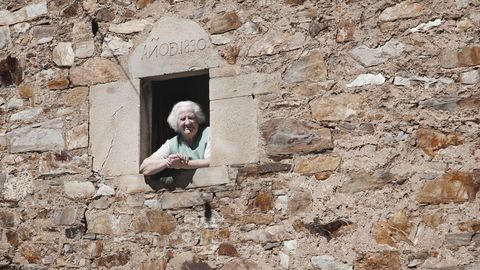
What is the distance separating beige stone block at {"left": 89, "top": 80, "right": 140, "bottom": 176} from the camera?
516cm

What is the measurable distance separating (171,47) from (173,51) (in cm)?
3

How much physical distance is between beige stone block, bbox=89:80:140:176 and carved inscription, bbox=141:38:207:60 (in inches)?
8.4

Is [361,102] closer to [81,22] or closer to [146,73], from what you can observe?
[146,73]

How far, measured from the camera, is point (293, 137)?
15.4 feet

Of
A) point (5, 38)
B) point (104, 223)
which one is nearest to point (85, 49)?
point (5, 38)

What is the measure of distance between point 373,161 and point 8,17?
9.47 feet

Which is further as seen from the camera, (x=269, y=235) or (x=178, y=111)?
(x=178, y=111)

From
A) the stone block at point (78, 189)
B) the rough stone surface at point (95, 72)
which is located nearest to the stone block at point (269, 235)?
the stone block at point (78, 189)

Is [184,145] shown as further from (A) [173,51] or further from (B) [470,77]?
(B) [470,77]

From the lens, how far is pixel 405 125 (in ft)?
14.5

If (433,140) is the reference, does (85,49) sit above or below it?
above

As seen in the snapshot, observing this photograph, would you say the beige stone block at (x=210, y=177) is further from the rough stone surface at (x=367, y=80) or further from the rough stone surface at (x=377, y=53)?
the rough stone surface at (x=377, y=53)

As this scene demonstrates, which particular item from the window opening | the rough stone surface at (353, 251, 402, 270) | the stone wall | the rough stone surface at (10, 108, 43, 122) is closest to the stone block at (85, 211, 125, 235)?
the stone wall

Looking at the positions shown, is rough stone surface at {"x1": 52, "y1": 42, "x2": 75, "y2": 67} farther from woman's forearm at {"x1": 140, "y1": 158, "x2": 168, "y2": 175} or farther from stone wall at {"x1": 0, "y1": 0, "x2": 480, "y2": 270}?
woman's forearm at {"x1": 140, "y1": 158, "x2": 168, "y2": 175}
